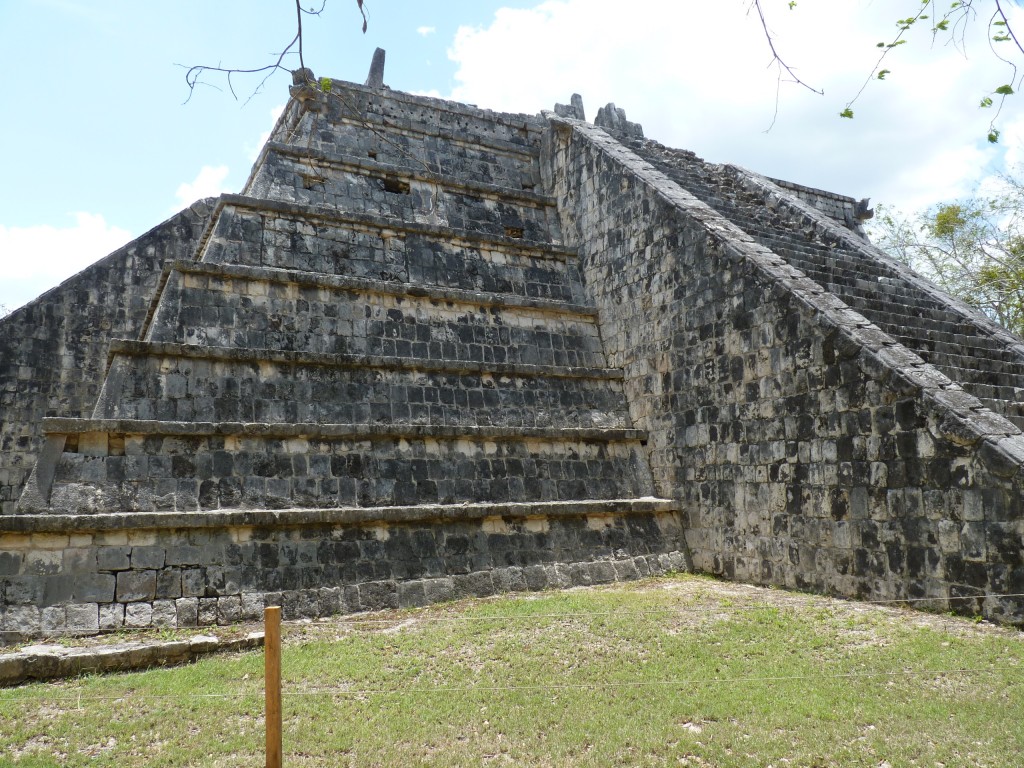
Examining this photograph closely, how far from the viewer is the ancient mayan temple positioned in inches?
253

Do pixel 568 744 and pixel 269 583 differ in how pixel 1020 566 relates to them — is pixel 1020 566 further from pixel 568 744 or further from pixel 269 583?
pixel 269 583

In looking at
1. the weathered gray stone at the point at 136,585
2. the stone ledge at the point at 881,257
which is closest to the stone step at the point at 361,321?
the weathered gray stone at the point at 136,585

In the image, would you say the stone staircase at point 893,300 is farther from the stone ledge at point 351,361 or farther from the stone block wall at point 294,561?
the stone block wall at point 294,561

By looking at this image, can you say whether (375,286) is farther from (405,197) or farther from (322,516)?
(322,516)

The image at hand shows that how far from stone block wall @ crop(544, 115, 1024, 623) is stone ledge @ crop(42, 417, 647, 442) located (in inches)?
36.4

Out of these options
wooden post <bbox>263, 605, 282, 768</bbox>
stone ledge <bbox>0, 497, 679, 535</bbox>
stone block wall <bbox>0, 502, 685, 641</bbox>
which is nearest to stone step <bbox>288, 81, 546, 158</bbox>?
stone ledge <bbox>0, 497, 679, 535</bbox>

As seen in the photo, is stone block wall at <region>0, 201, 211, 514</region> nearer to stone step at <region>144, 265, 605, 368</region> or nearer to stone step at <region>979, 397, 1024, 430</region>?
stone step at <region>144, 265, 605, 368</region>

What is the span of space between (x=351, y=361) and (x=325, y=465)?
1.32 metres

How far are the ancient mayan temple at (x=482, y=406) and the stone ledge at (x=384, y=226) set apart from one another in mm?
40

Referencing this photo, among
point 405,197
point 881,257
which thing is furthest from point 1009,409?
point 405,197

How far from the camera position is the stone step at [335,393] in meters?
7.57

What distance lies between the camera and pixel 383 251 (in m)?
10.3

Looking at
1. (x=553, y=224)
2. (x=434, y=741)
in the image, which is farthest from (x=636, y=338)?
(x=434, y=741)

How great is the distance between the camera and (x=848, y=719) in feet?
13.8
